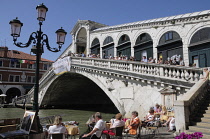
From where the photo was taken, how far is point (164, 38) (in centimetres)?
1259

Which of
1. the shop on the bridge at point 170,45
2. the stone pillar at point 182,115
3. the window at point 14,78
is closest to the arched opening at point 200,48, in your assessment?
the shop on the bridge at point 170,45

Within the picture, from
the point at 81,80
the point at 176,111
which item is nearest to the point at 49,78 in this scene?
the point at 81,80

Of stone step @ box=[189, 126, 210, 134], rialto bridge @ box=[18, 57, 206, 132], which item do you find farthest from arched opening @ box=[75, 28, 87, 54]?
stone step @ box=[189, 126, 210, 134]

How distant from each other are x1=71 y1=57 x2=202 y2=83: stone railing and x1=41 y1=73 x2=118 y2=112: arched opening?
9017 millimetres

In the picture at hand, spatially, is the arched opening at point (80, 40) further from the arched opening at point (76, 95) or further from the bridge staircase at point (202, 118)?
the bridge staircase at point (202, 118)

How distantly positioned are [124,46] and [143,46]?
7.12 ft

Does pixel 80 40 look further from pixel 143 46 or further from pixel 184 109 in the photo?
pixel 184 109

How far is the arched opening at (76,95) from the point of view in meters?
22.4

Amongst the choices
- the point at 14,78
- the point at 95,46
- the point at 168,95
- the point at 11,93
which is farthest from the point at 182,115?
the point at 11,93

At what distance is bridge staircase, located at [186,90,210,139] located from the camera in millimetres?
A: 4985

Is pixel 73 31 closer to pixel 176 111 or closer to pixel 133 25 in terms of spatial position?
pixel 133 25

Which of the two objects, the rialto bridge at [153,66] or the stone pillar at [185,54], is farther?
the stone pillar at [185,54]

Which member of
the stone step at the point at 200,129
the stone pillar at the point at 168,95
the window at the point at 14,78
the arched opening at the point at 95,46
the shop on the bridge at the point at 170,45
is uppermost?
the arched opening at the point at 95,46

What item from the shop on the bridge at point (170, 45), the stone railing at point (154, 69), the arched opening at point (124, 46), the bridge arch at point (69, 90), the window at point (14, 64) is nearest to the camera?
the stone railing at point (154, 69)
